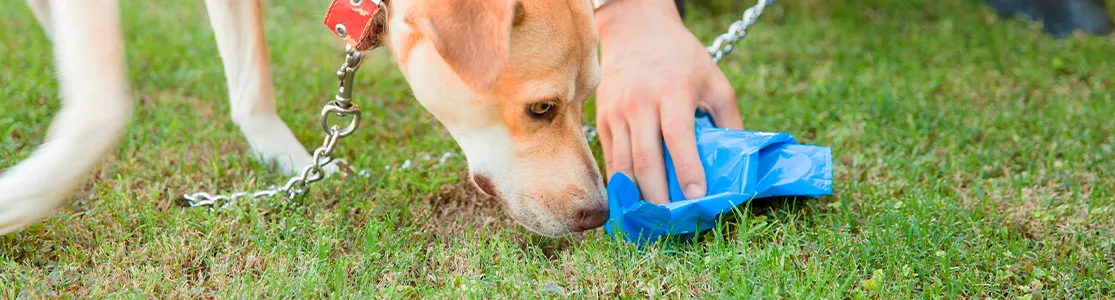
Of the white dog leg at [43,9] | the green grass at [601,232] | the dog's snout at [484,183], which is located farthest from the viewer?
the white dog leg at [43,9]

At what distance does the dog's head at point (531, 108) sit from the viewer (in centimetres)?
225

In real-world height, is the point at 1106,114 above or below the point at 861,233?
below

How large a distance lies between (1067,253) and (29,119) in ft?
11.4

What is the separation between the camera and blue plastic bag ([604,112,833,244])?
2.36 meters

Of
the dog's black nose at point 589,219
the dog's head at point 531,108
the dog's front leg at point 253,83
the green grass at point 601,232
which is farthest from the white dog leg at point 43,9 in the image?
the dog's black nose at point 589,219

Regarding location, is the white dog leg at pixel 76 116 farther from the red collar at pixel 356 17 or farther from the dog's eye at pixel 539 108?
the dog's eye at pixel 539 108

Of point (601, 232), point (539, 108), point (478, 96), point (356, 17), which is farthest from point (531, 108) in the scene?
point (356, 17)

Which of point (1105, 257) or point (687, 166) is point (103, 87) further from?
point (1105, 257)

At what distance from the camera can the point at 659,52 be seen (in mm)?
2795

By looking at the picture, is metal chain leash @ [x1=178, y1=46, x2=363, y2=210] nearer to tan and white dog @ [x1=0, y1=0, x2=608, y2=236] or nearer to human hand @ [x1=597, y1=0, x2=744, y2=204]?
tan and white dog @ [x1=0, y1=0, x2=608, y2=236]

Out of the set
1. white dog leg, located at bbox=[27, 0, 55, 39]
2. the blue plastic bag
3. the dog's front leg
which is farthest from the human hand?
white dog leg, located at bbox=[27, 0, 55, 39]

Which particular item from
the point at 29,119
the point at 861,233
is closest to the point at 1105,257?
the point at 861,233

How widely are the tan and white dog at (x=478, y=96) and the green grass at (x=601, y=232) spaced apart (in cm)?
16

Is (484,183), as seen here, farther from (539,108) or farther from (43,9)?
(43,9)
